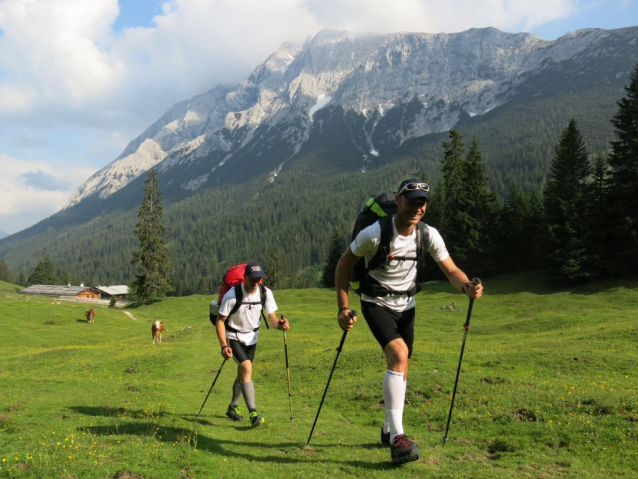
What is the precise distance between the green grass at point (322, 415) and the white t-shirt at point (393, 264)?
2533mm

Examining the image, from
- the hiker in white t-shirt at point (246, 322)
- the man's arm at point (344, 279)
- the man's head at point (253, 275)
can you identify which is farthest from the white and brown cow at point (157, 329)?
the man's arm at point (344, 279)

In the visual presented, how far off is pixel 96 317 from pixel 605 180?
6440 cm

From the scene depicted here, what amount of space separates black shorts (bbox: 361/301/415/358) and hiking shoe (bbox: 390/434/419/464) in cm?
128

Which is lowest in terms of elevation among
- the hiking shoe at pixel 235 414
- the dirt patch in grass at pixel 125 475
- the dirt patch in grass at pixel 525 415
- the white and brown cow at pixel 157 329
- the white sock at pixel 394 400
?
the white and brown cow at pixel 157 329

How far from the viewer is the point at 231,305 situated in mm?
10188

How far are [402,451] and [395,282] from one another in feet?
8.37

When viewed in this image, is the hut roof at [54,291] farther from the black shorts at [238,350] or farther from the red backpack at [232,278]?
the black shorts at [238,350]

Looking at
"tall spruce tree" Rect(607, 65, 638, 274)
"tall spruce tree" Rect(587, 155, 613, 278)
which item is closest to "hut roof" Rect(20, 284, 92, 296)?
"tall spruce tree" Rect(587, 155, 613, 278)

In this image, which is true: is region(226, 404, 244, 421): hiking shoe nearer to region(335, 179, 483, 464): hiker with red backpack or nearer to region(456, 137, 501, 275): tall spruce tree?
region(335, 179, 483, 464): hiker with red backpack

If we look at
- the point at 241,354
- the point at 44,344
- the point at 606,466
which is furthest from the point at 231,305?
the point at 44,344

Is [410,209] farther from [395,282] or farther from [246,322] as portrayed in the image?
[246,322]

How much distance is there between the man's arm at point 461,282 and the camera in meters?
6.76

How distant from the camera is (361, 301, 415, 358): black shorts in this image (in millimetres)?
6812

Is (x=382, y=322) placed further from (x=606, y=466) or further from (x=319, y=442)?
(x=606, y=466)
